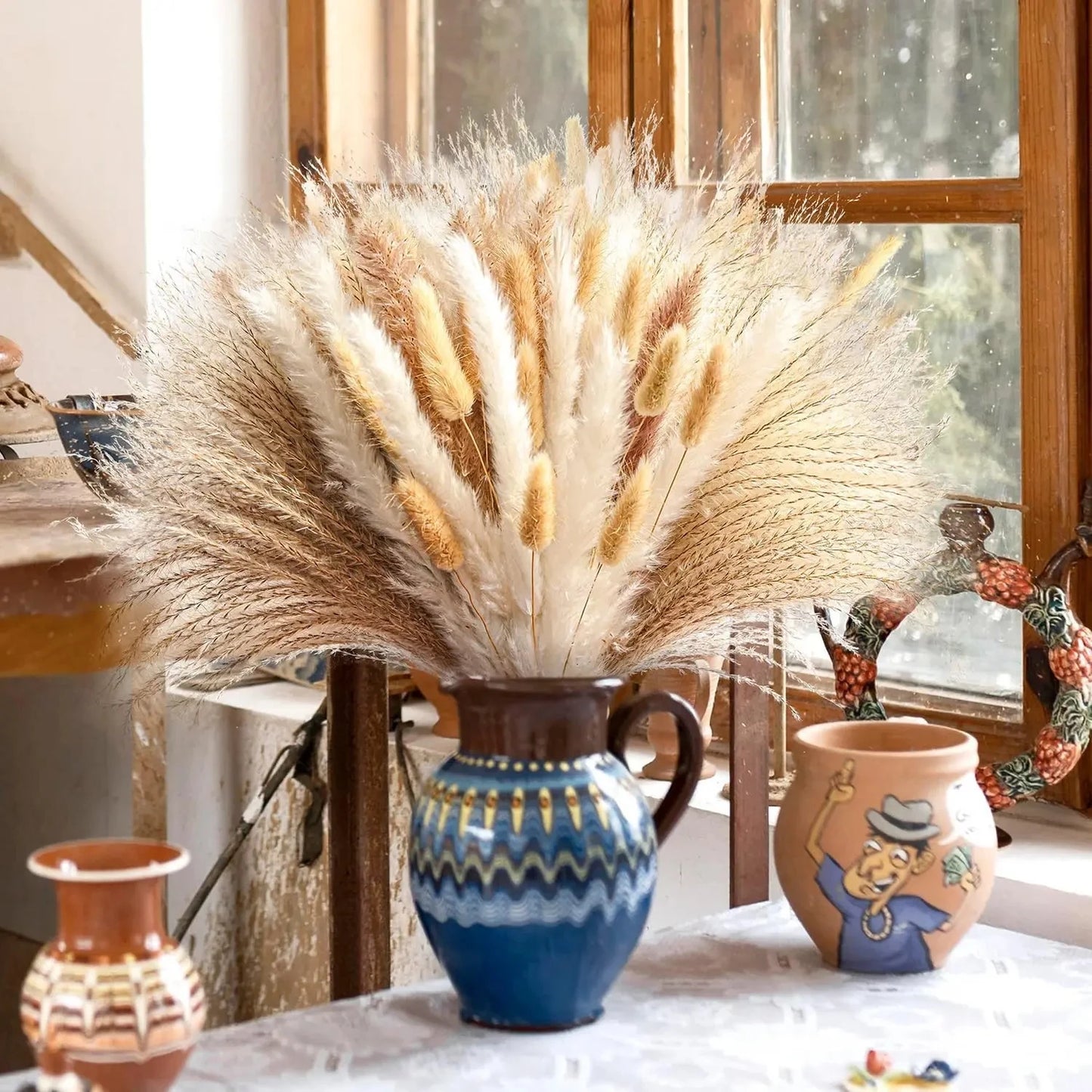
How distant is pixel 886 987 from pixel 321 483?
1.39 feet

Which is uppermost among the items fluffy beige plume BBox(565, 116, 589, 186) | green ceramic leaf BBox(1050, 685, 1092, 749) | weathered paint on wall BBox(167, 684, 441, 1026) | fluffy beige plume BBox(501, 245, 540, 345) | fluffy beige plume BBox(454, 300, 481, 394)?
fluffy beige plume BBox(565, 116, 589, 186)

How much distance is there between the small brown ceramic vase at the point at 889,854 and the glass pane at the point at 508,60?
105 centimetres

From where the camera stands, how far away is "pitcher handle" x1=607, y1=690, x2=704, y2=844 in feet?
2.85

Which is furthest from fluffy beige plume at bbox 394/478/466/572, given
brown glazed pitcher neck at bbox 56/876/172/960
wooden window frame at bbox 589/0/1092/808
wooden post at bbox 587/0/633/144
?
wooden post at bbox 587/0/633/144

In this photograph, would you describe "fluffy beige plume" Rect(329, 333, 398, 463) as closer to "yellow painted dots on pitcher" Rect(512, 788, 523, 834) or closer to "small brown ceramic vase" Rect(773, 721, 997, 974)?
"yellow painted dots on pitcher" Rect(512, 788, 523, 834)

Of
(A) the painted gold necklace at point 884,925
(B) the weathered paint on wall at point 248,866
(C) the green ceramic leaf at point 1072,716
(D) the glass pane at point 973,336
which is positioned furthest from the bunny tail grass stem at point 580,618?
(B) the weathered paint on wall at point 248,866

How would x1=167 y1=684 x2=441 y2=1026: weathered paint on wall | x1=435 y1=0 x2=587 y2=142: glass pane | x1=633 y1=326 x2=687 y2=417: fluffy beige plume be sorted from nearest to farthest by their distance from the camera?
1. x1=633 y1=326 x2=687 y2=417: fluffy beige plume
2. x1=435 y1=0 x2=587 y2=142: glass pane
3. x1=167 y1=684 x2=441 y2=1026: weathered paint on wall

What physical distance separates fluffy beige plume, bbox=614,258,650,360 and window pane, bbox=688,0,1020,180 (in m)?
0.68

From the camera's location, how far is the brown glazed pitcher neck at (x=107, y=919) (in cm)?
65

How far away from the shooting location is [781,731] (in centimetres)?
148

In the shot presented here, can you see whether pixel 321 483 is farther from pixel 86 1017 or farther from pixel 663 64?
pixel 663 64

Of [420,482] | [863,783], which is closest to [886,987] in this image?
[863,783]

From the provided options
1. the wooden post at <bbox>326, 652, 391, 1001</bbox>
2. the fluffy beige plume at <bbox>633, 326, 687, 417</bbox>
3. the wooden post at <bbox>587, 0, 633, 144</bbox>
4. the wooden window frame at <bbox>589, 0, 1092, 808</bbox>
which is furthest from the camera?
the wooden post at <bbox>587, 0, 633, 144</bbox>

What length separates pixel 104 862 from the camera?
2.24ft
